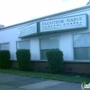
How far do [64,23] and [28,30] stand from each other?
419 cm

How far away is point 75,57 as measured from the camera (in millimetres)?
14109

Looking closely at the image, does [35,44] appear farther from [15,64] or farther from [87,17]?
[87,17]

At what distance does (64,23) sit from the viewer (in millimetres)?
14180

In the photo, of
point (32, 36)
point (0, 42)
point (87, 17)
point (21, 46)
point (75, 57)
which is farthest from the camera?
point (0, 42)

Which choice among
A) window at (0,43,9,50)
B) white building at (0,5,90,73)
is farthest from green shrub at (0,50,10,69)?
white building at (0,5,90,73)

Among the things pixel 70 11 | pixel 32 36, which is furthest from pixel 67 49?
pixel 32 36

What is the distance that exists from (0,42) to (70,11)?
11.0 m

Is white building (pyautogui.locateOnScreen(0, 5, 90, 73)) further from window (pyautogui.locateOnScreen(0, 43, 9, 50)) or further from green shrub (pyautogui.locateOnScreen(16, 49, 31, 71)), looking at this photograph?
window (pyautogui.locateOnScreen(0, 43, 9, 50))

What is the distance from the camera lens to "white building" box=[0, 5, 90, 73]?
1343 cm

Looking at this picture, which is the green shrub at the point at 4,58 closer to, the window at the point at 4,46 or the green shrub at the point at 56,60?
the window at the point at 4,46

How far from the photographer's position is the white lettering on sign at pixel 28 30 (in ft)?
53.7

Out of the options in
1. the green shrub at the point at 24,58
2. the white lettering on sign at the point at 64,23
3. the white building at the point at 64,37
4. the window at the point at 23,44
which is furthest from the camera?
the window at the point at 23,44

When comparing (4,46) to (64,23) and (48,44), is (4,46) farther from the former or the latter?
(64,23)

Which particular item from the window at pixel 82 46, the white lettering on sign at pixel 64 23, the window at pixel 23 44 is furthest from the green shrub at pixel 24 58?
the window at pixel 82 46
